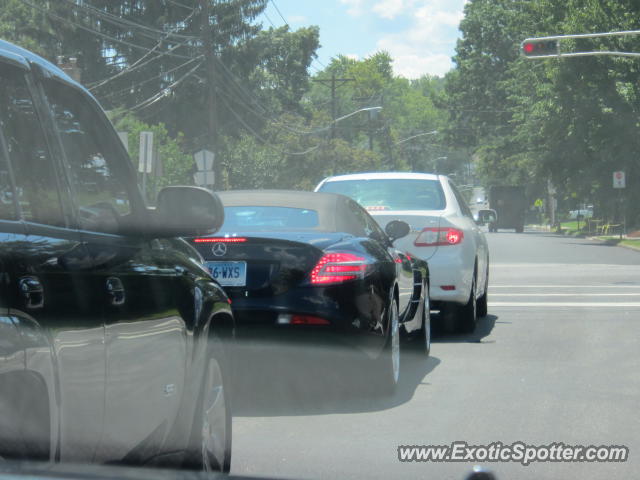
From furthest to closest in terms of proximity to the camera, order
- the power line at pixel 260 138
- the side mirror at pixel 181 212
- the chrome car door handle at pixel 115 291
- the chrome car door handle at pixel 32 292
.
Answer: the power line at pixel 260 138
the side mirror at pixel 181 212
the chrome car door handle at pixel 115 291
the chrome car door handle at pixel 32 292

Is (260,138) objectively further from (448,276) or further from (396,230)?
(396,230)

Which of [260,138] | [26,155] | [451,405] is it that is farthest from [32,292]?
[260,138]

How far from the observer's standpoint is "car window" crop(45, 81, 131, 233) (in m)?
3.54

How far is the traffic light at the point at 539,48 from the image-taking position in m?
27.5

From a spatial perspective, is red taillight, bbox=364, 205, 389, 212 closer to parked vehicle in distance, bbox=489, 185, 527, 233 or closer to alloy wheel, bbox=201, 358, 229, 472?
alloy wheel, bbox=201, 358, 229, 472

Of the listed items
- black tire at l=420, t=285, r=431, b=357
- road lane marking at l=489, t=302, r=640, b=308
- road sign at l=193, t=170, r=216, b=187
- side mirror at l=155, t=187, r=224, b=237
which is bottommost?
road lane marking at l=489, t=302, r=640, b=308

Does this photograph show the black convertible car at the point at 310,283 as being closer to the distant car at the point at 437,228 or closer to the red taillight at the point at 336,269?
the red taillight at the point at 336,269

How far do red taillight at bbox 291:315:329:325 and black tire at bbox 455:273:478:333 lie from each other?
13.7 feet

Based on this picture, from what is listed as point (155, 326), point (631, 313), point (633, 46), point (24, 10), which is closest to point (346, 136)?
point (24, 10)

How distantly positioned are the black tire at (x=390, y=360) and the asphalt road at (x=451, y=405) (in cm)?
10

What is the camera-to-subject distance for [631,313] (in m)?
12.8

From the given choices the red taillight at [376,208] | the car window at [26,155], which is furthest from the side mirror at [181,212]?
the red taillight at [376,208]

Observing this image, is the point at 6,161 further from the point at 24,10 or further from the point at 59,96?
the point at 24,10

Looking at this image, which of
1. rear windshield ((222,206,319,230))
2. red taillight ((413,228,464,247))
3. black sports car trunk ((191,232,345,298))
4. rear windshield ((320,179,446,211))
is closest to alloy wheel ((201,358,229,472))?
black sports car trunk ((191,232,345,298))
